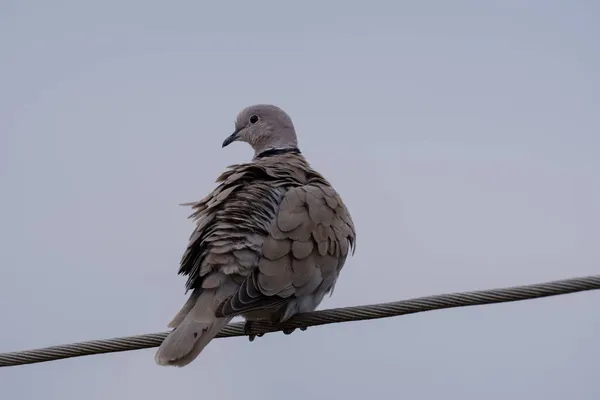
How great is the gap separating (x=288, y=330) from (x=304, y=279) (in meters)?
0.41

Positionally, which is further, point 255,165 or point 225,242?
point 255,165

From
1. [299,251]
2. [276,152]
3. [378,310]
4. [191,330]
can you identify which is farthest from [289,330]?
[276,152]

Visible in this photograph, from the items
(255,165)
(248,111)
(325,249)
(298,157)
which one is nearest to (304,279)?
(325,249)

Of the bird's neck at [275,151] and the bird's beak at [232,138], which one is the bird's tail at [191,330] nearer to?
the bird's neck at [275,151]

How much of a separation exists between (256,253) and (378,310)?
897mm

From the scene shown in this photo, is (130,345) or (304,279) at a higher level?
(304,279)

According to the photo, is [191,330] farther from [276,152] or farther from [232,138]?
[232,138]

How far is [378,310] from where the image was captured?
382cm

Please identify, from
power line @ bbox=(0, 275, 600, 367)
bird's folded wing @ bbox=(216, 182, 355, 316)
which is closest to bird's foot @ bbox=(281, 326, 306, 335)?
bird's folded wing @ bbox=(216, 182, 355, 316)

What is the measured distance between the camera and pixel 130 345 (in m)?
3.92

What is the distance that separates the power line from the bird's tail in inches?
2.1

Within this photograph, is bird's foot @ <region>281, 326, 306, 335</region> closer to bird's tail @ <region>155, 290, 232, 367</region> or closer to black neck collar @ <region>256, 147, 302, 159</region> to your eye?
bird's tail @ <region>155, 290, 232, 367</region>

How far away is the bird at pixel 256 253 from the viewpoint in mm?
4395

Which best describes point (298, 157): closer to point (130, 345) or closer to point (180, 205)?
point (180, 205)
